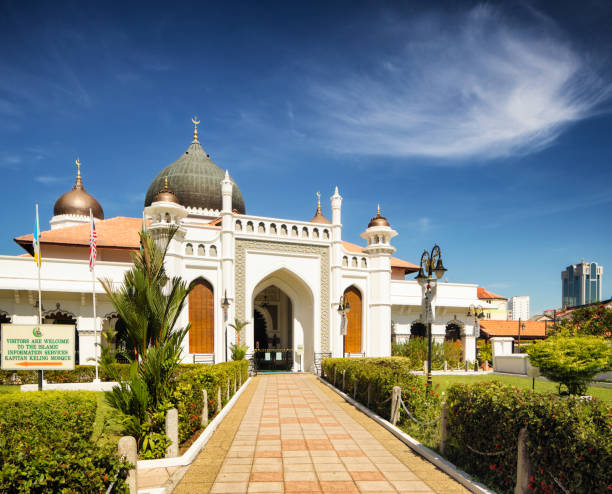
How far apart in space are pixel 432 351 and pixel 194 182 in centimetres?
1868

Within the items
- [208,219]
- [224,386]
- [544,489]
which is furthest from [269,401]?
[208,219]

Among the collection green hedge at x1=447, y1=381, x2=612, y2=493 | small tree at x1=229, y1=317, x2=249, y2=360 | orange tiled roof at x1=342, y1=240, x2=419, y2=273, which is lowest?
small tree at x1=229, y1=317, x2=249, y2=360

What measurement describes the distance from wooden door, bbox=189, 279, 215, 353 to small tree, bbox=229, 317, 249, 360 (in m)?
1.22

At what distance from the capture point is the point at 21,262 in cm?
2167

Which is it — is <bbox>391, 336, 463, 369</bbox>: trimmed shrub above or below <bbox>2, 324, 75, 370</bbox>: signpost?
below

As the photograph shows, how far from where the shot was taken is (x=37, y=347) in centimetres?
977

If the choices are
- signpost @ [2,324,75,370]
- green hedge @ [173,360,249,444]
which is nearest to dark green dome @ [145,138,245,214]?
green hedge @ [173,360,249,444]

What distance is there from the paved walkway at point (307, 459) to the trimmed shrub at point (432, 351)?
1599cm

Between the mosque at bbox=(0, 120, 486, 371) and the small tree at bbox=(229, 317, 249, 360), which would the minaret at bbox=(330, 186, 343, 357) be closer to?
the mosque at bbox=(0, 120, 486, 371)

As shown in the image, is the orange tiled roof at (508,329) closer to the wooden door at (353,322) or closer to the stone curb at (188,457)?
the wooden door at (353,322)

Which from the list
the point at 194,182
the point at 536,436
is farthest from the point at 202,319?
the point at 536,436

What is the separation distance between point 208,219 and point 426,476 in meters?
24.7

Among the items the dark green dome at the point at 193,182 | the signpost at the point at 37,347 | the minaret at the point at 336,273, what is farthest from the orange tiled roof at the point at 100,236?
the signpost at the point at 37,347

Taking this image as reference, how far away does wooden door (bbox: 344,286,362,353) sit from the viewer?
88.3 ft
